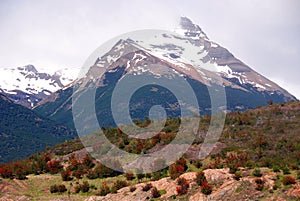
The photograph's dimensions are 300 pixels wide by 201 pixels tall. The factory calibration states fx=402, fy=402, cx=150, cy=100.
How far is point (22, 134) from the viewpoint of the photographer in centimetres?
17175

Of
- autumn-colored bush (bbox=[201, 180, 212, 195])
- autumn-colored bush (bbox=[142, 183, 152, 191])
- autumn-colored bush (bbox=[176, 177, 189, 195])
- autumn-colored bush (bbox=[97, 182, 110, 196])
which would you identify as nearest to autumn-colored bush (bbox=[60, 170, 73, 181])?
autumn-colored bush (bbox=[97, 182, 110, 196])

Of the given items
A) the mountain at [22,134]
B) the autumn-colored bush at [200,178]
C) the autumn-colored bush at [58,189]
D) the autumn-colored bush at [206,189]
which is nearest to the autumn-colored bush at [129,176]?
the autumn-colored bush at [58,189]

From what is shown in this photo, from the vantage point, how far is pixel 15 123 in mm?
181625

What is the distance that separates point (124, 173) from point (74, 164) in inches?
264

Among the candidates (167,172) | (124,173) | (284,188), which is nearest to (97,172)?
(124,173)

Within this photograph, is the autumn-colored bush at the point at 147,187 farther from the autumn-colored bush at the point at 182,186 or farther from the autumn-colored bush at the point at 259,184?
the autumn-colored bush at the point at 259,184

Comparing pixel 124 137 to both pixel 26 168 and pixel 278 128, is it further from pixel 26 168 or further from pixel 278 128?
pixel 278 128

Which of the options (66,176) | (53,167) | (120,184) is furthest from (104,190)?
(53,167)

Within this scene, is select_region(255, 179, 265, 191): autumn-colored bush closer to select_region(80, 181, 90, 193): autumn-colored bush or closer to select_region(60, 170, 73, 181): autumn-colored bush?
select_region(80, 181, 90, 193): autumn-colored bush

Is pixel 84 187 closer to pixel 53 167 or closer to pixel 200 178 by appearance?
pixel 53 167

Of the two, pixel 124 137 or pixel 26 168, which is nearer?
pixel 26 168

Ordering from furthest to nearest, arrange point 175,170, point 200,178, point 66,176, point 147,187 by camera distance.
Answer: point 66,176 → point 175,170 → point 147,187 → point 200,178

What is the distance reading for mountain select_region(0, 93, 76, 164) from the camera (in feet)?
492

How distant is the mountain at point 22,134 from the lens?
149988 millimetres
